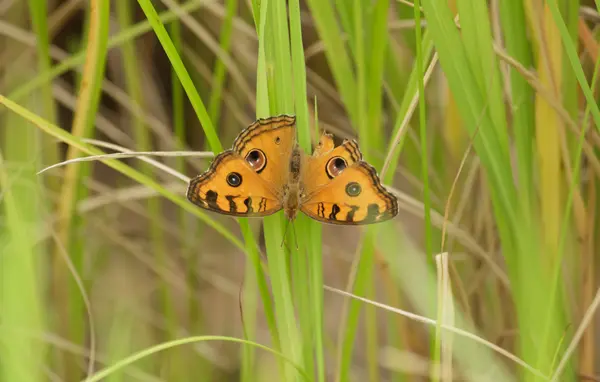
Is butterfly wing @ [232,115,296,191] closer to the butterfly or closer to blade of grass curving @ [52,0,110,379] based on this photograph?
the butterfly

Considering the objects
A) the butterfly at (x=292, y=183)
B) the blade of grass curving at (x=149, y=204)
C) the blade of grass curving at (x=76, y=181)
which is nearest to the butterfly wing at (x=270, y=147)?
the butterfly at (x=292, y=183)

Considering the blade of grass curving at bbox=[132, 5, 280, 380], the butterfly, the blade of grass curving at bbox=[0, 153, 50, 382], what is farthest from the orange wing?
the blade of grass curving at bbox=[0, 153, 50, 382]

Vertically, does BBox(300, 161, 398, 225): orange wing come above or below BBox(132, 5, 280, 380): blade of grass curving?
below

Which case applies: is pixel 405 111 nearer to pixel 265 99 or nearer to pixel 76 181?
pixel 265 99

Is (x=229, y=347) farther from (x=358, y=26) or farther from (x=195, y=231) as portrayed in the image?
(x=358, y=26)

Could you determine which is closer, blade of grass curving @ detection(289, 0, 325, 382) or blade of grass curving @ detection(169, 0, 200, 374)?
blade of grass curving @ detection(289, 0, 325, 382)

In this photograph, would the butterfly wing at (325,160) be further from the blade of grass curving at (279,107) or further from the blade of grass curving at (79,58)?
the blade of grass curving at (79,58)
